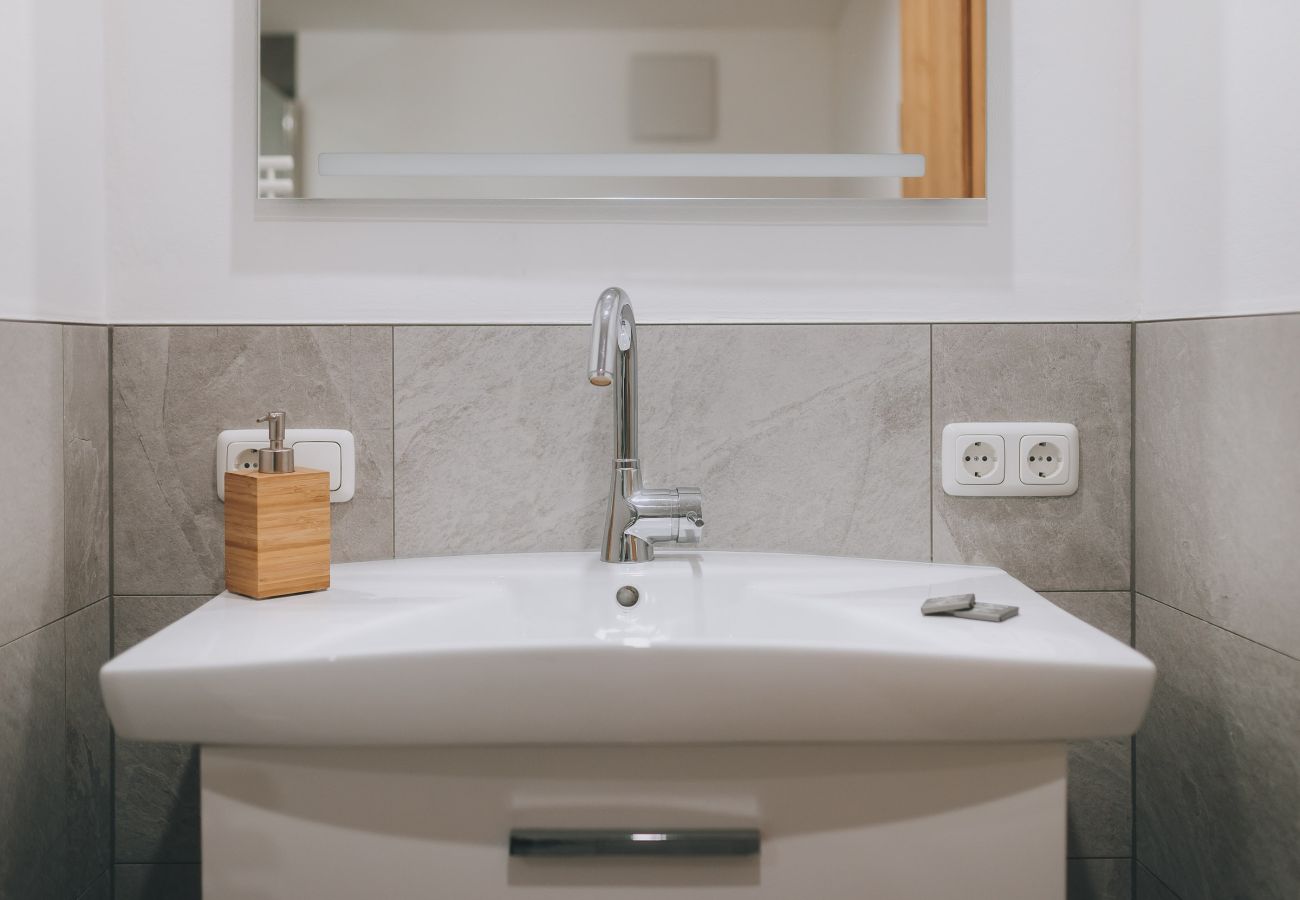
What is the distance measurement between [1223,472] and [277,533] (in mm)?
893

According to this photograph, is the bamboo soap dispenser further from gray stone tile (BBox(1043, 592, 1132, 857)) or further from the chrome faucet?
gray stone tile (BBox(1043, 592, 1132, 857))

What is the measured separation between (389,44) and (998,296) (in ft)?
2.40

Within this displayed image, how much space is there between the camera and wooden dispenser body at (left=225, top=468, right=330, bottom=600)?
886 mm

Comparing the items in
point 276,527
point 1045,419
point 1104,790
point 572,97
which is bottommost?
point 1104,790

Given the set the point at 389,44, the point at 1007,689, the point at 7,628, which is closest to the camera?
the point at 1007,689

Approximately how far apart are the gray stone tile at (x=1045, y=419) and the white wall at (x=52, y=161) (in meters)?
0.92

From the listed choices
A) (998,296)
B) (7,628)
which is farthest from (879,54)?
(7,628)

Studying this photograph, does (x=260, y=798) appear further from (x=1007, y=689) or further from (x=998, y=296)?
(x=998, y=296)

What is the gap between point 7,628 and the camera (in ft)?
2.93

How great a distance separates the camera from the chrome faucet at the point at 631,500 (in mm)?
997

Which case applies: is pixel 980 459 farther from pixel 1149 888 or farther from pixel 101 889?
pixel 101 889

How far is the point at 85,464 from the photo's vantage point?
40.7 inches

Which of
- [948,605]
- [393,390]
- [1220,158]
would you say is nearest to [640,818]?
[948,605]

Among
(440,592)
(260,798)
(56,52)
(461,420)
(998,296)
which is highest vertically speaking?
(56,52)
